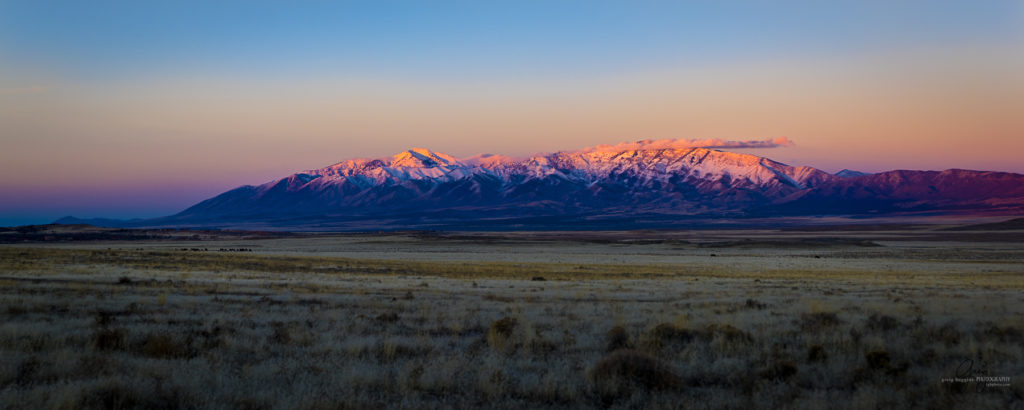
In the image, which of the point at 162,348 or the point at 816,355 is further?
the point at 816,355

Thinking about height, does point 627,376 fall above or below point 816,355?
above

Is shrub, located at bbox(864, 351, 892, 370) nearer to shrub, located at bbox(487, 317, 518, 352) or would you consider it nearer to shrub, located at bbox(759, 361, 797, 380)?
shrub, located at bbox(759, 361, 797, 380)

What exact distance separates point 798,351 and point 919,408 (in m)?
3.47

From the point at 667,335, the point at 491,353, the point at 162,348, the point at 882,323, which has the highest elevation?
the point at 162,348

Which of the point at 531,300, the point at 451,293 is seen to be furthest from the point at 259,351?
the point at 451,293

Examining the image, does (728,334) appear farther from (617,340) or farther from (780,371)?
(780,371)

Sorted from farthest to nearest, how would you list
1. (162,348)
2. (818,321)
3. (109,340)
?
(818,321) < (109,340) < (162,348)

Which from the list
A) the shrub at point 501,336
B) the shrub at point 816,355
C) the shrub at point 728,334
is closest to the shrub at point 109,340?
the shrub at point 501,336

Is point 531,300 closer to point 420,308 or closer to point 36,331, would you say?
point 420,308

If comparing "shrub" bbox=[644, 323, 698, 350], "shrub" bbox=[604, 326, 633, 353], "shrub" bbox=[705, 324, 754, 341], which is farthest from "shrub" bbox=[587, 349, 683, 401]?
"shrub" bbox=[705, 324, 754, 341]

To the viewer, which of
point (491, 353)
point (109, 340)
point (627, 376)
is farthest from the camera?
point (491, 353)

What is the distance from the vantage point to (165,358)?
30.4 ft

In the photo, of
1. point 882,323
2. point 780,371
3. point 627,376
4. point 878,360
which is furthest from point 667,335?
point 882,323

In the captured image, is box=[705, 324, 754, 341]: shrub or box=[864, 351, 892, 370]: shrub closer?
box=[864, 351, 892, 370]: shrub
